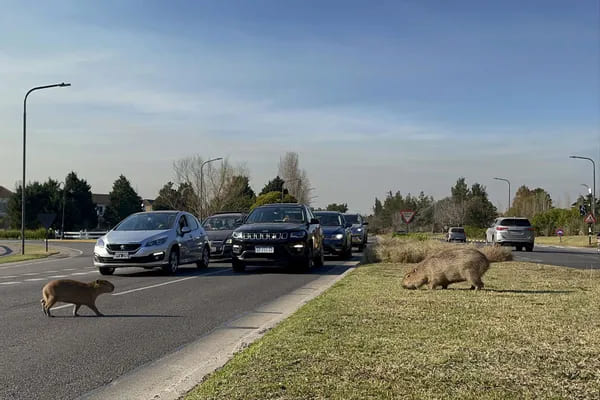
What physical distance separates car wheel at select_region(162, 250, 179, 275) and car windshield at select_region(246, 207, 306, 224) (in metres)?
2.41

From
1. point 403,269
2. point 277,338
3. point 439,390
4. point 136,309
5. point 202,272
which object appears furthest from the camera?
point 202,272

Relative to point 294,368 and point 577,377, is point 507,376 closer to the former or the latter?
point 577,377

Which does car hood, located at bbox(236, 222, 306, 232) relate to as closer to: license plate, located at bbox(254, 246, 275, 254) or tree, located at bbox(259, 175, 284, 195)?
license plate, located at bbox(254, 246, 275, 254)

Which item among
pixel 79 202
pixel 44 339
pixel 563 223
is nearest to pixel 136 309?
pixel 44 339

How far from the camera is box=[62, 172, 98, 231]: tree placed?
91438mm

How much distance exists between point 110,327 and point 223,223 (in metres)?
15.6

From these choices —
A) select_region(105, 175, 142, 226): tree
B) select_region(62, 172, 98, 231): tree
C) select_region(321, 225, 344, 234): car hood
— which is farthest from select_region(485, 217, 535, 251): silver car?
select_region(105, 175, 142, 226): tree

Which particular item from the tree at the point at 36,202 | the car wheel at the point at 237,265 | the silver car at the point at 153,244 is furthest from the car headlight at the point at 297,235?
the tree at the point at 36,202

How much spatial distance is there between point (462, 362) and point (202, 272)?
13112 mm

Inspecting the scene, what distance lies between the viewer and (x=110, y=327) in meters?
8.48

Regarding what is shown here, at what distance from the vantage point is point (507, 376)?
4789 mm

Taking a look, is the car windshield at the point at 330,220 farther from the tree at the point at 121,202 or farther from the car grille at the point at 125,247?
the tree at the point at 121,202

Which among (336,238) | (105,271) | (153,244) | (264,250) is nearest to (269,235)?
(264,250)

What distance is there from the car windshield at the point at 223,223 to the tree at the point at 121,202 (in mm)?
83084
